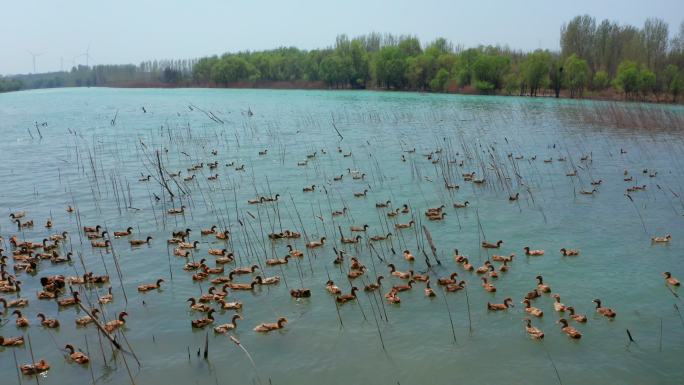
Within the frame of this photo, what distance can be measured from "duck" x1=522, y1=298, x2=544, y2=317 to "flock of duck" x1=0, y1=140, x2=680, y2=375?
23 mm

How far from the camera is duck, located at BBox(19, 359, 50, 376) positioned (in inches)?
408

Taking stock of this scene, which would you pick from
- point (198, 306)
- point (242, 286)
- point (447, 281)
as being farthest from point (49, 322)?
point (447, 281)

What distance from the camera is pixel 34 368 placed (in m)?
10.4

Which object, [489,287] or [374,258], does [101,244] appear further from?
[489,287]

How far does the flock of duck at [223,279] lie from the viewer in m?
12.2

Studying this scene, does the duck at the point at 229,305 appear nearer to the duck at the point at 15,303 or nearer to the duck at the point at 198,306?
the duck at the point at 198,306

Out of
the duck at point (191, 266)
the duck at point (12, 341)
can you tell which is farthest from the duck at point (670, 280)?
the duck at point (12, 341)

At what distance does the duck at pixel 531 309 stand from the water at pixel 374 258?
0.17 metres

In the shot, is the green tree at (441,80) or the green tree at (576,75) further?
the green tree at (441,80)

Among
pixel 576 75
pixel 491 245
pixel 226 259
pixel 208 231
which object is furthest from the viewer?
pixel 576 75

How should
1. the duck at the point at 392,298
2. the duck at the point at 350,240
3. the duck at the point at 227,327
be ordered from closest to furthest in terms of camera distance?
the duck at the point at 227,327, the duck at the point at 392,298, the duck at the point at 350,240

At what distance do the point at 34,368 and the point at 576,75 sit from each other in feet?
310

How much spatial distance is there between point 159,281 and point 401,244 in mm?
7325

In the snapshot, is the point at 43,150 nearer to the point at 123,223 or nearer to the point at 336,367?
the point at 123,223
